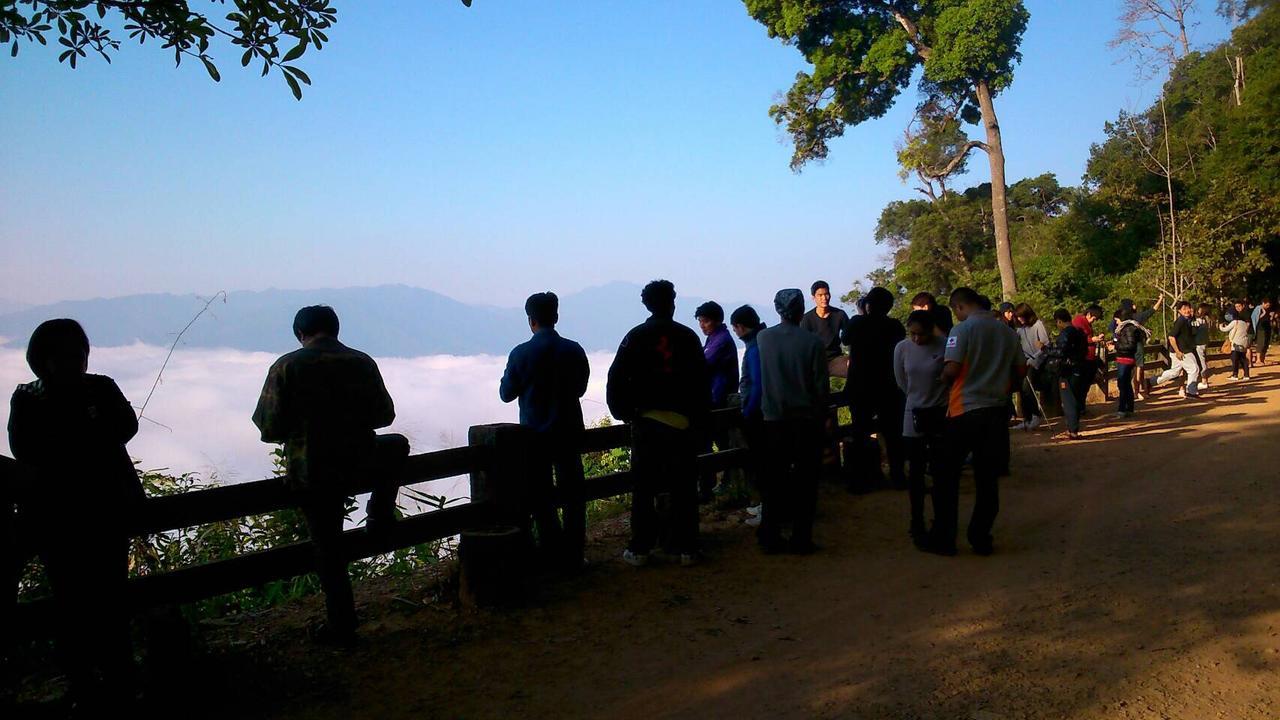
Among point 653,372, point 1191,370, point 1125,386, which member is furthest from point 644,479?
point 1191,370

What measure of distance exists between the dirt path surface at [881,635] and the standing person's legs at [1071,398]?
3.64 meters

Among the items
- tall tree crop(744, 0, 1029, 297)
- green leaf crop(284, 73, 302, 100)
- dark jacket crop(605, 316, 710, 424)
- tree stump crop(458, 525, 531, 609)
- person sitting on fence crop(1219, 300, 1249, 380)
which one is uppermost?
tall tree crop(744, 0, 1029, 297)

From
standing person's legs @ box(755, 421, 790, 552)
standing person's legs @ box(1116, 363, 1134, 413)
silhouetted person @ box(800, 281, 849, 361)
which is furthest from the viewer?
standing person's legs @ box(1116, 363, 1134, 413)

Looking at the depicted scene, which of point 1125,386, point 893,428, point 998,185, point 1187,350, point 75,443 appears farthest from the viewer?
point 998,185

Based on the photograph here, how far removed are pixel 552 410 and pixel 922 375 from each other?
2.91 metres

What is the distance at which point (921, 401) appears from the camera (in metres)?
7.07

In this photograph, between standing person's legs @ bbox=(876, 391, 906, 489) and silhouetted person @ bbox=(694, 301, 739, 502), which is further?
standing person's legs @ bbox=(876, 391, 906, 489)

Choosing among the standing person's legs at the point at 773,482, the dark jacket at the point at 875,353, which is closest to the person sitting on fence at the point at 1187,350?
the dark jacket at the point at 875,353

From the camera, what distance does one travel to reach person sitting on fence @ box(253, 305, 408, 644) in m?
4.73

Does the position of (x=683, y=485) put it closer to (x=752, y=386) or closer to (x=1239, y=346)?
(x=752, y=386)

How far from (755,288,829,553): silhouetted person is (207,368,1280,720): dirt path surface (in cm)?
30

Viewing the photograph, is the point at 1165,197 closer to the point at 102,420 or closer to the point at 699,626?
the point at 699,626

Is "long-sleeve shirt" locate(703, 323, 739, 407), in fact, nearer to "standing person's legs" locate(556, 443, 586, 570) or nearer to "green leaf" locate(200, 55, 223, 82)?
"standing person's legs" locate(556, 443, 586, 570)

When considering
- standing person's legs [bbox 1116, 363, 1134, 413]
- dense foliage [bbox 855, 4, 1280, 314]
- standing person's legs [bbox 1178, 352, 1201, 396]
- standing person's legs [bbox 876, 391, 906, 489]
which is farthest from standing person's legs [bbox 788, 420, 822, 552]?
dense foliage [bbox 855, 4, 1280, 314]
